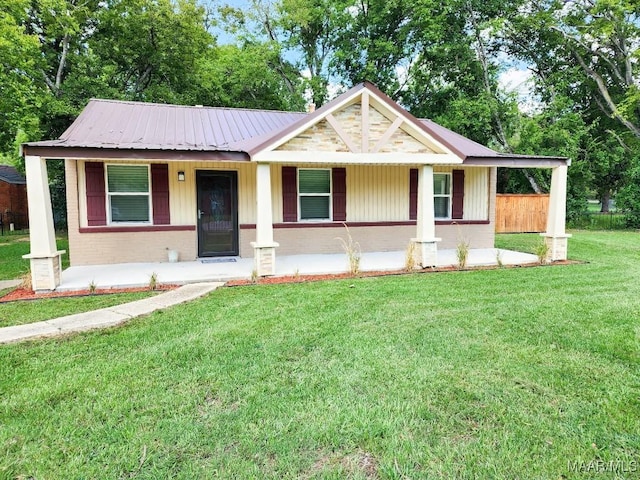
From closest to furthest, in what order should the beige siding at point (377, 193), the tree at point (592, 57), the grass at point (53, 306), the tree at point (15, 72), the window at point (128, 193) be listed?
the grass at point (53, 306) → the window at point (128, 193) → the beige siding at point (377, 193) → the tree at point (15, 72) → the tree at point (592, 57)

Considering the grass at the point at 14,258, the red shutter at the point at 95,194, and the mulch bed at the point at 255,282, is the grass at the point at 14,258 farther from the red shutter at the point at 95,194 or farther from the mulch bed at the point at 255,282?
the mulch bed at the point at 255,282

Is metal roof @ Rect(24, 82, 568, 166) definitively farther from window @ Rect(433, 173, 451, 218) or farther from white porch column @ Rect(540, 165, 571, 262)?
window @ Rect(433, 173, 451, 218)

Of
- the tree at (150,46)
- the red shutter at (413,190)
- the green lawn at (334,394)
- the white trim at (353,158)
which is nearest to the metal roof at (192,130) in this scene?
the white trim at (353,158)

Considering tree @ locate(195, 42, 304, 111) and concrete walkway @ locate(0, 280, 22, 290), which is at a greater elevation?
tree @ locate(195, 42, 304, 111)

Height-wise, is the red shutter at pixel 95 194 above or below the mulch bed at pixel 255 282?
above

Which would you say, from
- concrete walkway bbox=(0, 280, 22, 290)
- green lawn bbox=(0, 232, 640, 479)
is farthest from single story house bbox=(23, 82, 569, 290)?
green lawn bbox=(0, 232, 640, 479)

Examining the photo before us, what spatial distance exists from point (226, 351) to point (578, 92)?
84.4 ft

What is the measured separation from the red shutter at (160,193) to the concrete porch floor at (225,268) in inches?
43.6

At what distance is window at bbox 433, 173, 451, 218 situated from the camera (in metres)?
11.5

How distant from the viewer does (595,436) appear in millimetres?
2615

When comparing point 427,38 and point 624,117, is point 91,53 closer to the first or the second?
point 427,38

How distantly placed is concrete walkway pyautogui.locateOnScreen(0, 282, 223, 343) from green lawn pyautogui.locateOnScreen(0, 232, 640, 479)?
249mm

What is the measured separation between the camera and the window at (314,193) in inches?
412

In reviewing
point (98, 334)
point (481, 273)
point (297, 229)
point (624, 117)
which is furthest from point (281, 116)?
point (624, 117)
